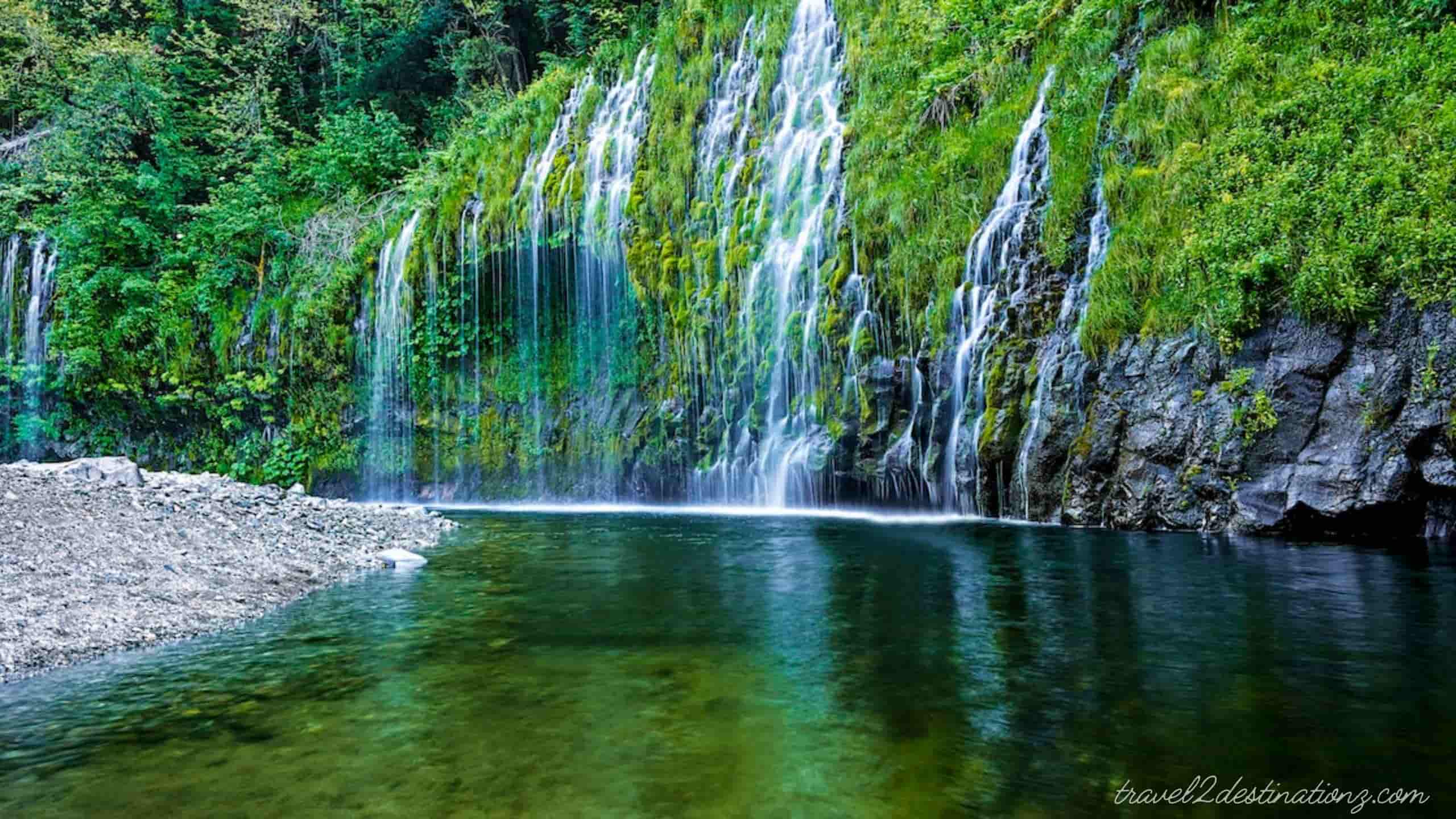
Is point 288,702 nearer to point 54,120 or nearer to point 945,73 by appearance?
point 945,73

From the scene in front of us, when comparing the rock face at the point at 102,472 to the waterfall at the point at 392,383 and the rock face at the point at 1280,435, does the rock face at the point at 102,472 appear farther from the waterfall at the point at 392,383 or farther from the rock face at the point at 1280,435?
the rock face at the point at 1280,435

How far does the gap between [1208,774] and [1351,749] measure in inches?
25.8

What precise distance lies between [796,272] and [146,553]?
1032 centimetres

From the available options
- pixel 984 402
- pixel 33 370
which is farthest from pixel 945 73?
pixel 33 370

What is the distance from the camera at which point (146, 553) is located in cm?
745

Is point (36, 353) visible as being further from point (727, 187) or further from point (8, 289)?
point (727, 187)

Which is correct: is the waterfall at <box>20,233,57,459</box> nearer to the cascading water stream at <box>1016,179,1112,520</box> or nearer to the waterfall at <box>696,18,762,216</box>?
the waterfall at <box>696,18,762,216</box>

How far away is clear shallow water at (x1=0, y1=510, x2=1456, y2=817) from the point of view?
132 inches

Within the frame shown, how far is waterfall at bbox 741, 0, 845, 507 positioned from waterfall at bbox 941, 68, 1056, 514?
2431 mm

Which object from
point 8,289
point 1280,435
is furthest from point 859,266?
point 8,289

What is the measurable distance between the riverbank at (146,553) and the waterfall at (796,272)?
564cm

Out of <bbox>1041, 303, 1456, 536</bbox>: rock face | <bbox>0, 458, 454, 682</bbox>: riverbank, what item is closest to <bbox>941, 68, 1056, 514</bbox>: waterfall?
<bbox>1041, 303, 1456, 536</bbox>: rock face

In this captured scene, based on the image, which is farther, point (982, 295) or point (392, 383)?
point (392, 383)

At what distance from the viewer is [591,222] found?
18.8 m
